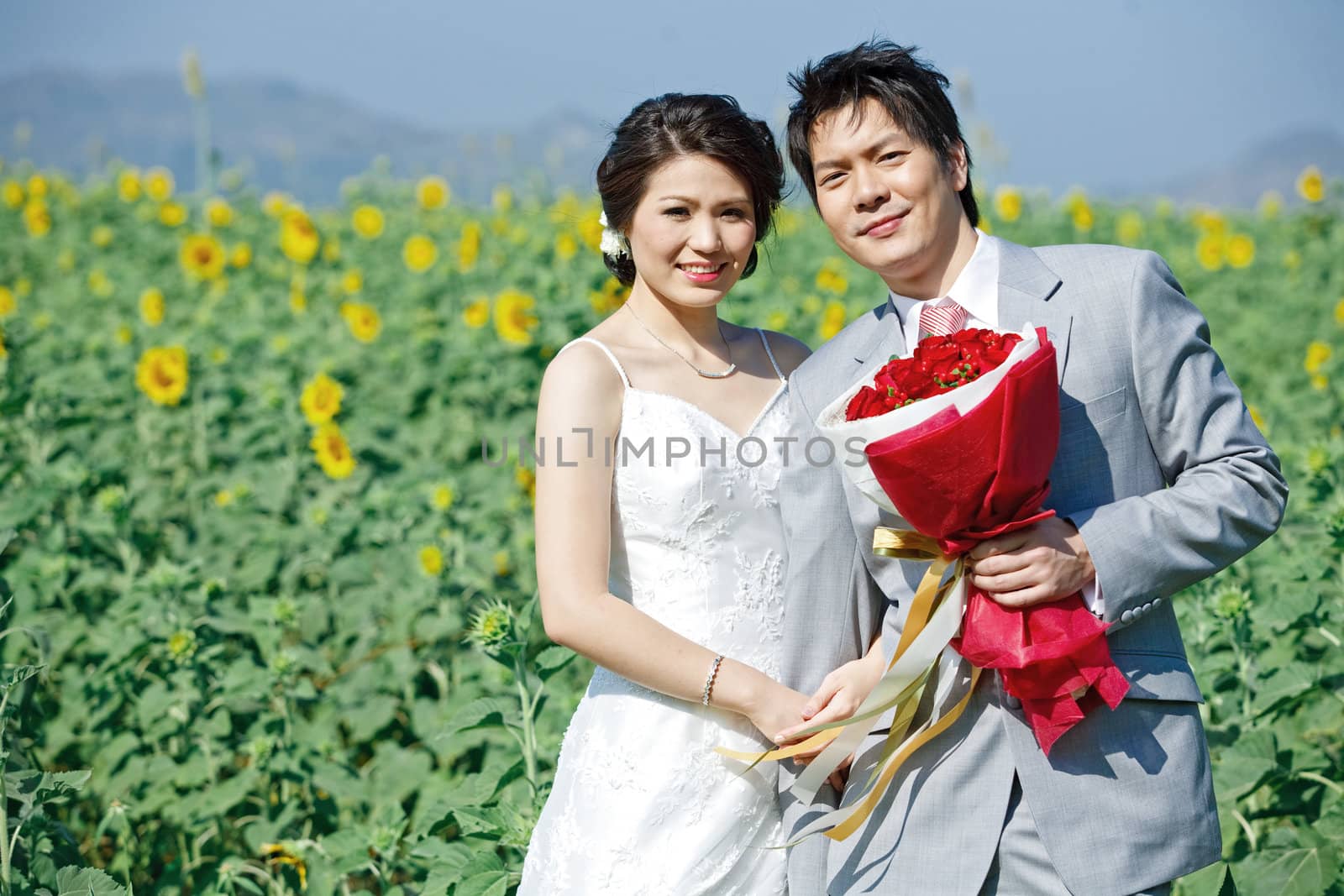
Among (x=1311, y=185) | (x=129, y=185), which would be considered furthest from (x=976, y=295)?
(x=129, y=185)

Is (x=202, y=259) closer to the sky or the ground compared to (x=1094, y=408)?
closer to the sky

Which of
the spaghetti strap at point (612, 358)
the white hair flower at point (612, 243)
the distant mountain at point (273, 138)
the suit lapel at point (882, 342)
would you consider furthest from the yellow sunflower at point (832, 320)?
the suit lapel at point (882, 342)

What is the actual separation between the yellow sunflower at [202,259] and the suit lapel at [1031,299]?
20.8ft

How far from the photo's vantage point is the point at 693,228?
220 cm

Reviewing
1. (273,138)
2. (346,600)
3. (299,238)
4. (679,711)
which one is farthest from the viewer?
(273,138)

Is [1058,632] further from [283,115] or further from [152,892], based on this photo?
[283,115]

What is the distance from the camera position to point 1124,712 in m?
1.75

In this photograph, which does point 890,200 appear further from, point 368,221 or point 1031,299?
point 368,221

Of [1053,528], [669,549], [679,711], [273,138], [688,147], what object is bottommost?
[679,711]

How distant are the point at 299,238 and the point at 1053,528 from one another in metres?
6.28

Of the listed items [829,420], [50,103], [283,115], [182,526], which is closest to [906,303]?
[829,420]

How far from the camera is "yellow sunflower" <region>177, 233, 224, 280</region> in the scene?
724 centimetres

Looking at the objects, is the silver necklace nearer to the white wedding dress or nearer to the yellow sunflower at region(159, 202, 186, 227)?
the white wedding dress

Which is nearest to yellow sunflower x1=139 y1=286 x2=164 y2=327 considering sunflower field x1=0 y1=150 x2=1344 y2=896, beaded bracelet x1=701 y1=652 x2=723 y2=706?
sunflower field x1=0 y1=150 x2=1344 y2=896
